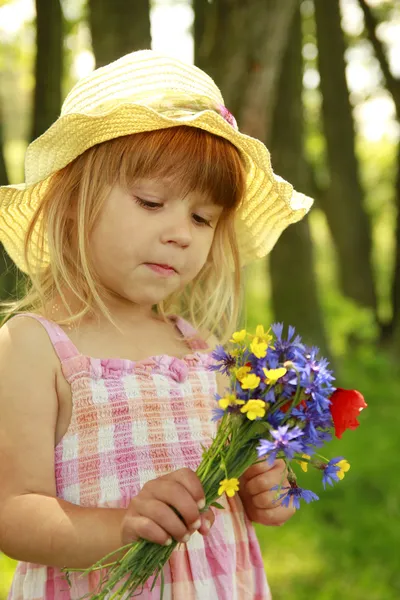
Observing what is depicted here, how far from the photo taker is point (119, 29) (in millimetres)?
4348

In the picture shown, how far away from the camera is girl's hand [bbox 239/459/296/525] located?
245cm

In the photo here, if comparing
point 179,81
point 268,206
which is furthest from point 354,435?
point 179,81

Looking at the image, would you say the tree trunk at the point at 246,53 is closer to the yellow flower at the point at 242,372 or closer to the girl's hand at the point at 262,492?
the girl's hand at the point at 262,492

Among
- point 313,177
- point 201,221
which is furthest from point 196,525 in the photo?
point 313,177

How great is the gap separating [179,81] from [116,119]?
0.92 ft

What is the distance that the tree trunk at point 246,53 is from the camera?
484cm

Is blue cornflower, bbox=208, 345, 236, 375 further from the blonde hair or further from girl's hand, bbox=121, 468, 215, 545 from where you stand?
the blonde hair

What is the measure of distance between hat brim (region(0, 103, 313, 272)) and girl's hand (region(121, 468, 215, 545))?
967 mm

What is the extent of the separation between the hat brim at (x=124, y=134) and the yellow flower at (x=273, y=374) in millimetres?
833

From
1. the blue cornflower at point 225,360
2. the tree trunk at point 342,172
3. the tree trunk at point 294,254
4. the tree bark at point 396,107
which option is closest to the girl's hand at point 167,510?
the blue cornflower at point 225,360

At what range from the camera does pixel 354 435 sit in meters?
7.59

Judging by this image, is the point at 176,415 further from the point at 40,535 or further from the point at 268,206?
the point at 268,206

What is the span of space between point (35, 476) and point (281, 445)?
2.36 ft

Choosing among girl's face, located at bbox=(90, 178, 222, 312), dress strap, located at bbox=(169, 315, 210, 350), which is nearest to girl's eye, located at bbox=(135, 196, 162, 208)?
girl's face, located at bbox=(90, 178, 222, 312)
